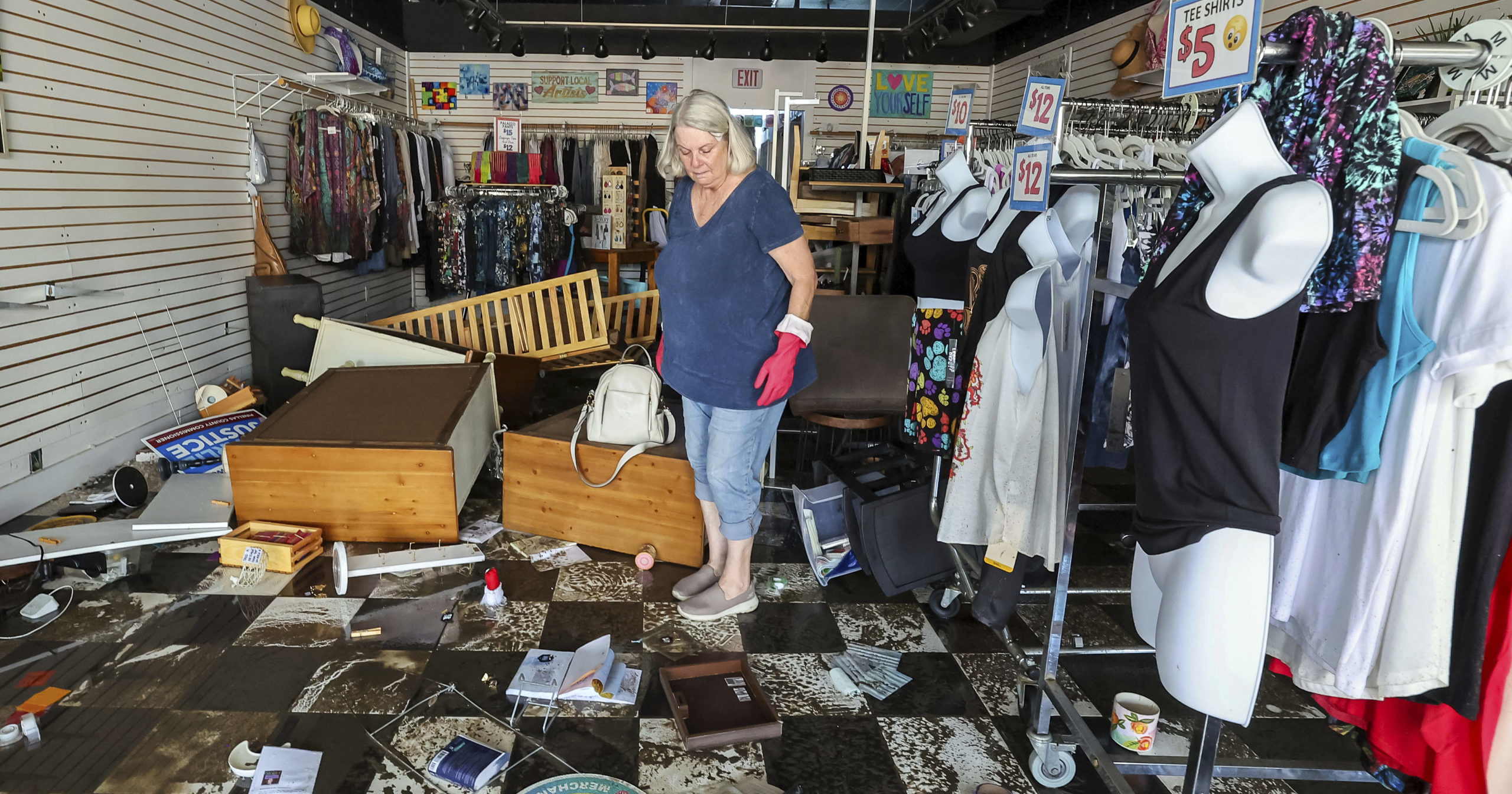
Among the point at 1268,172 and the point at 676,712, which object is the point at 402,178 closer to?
the point at 676,712

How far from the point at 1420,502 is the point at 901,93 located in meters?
9.09

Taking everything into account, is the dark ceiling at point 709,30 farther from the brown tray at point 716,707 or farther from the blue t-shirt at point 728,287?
the brown tray at point 716,707

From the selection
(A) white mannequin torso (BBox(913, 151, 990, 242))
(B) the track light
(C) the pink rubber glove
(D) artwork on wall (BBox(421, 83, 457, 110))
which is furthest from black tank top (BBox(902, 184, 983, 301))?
(D) artwork on wall (BBox(421, 83, 457, 110))

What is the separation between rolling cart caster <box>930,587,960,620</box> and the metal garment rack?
1.95ft

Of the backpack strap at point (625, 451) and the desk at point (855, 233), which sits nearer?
the backpack strap at point (625, 451)

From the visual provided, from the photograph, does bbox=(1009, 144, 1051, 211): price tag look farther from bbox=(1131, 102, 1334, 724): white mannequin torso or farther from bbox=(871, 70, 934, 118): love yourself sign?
bbox=(871, 70, 934, 118): love yourself sign

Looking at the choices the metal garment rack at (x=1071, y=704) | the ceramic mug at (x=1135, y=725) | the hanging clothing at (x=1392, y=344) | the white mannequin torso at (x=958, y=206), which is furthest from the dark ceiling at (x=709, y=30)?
the hanging clothing at (x=1392, y=344)

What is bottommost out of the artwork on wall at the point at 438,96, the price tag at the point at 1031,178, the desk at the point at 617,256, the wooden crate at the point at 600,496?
the wooden crate at the point at 600,496

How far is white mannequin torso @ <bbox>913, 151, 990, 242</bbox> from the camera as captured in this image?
115 inches

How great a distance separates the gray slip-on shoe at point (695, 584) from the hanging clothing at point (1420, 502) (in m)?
1.96

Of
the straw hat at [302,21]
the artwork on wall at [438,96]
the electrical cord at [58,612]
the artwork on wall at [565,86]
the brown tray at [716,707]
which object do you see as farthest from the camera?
the artwork on wall at [565,86]

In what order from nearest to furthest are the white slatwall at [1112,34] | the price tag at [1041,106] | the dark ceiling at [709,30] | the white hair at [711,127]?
the price tag at [1041,106] → the white hair at [711,127] → the white slatwall at [1112,34] → the dark ceiling at [709,30]

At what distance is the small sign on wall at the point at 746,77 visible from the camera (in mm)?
9703

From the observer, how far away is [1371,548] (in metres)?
1.42
